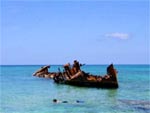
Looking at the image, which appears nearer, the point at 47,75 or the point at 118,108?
the point at 118,108

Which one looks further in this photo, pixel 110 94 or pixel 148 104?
pixel 110 94

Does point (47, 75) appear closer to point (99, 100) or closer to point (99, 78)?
point (99, 78)

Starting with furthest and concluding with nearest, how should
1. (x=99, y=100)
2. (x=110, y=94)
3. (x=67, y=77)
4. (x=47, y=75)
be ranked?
(x=47, y=75)
(x=67, y=77)
(x=110, y=94)
(x=99, y=100)

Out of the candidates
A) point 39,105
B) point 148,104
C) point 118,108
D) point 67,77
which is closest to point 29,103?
point 39,105

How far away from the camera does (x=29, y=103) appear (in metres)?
26.3

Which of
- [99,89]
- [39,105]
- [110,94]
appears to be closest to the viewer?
[39,105]

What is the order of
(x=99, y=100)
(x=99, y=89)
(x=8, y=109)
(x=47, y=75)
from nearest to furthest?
1. (x=8, y=109)
2. (x=99, y=100)
3. (x=99, y=89)
4. (x=47, y=75)

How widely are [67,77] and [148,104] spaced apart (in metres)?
17.2

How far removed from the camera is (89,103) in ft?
86.8

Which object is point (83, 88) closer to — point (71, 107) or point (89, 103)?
point (89, 103)

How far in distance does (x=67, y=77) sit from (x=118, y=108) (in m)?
18.6

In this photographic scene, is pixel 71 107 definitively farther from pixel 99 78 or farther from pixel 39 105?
pixel 99 78

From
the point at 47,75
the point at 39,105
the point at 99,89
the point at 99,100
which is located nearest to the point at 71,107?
the point at 39,105

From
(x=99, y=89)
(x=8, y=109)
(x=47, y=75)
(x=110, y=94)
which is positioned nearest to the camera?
(x=8, y=109)
